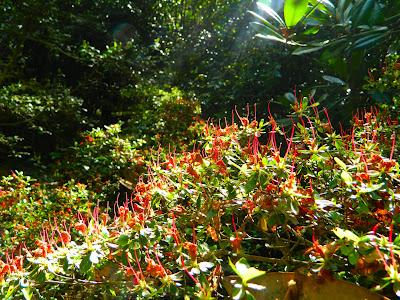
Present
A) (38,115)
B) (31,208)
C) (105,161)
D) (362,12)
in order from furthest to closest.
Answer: (38,115) → (105,161) → (31,208) → (362,12)

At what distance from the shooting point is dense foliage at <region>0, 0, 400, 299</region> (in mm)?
1276

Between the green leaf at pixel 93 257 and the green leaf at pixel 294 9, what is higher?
the green leaf at pixel 294 9

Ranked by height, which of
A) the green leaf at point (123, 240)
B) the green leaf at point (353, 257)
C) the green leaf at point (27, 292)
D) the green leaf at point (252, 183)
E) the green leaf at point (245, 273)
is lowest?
the green leaf at point (27, 292)

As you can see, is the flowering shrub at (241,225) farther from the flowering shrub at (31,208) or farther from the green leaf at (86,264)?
the flowering shrub at (31,208)

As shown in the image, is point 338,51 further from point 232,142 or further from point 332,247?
point 332,247

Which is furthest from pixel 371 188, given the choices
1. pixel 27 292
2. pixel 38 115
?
pixel 38 115

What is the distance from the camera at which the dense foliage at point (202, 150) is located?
1.28m

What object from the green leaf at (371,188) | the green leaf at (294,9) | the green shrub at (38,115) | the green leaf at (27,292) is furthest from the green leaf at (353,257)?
the green shrub at (38,115)

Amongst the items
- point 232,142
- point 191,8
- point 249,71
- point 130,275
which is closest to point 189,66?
point 191,8

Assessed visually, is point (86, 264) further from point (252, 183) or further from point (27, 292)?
point (252, 183)

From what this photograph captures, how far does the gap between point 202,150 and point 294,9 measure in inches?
39.6

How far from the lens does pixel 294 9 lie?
188 centimetres

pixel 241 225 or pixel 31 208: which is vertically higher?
pixel 241 225

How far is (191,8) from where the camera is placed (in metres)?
7.57
